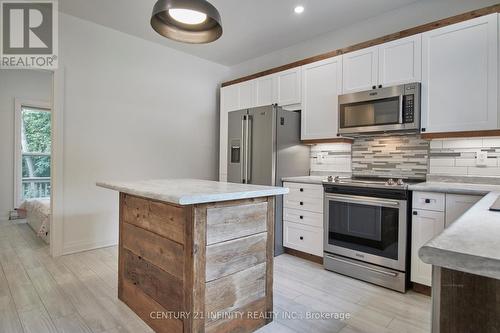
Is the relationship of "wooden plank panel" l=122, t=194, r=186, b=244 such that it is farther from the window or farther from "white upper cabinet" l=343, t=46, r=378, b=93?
the window

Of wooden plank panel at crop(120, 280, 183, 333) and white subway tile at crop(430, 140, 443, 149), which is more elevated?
white subway tile at crop(430, 140, 443, 149)

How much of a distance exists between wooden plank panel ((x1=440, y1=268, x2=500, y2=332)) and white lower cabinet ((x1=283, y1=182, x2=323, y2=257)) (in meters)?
2.26

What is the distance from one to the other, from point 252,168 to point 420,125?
1.85 meters

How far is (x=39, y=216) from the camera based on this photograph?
3.92 meters

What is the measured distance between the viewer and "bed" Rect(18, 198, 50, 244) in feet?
12.1

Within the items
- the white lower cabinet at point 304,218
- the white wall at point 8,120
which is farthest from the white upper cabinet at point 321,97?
the white wall at point 8,120

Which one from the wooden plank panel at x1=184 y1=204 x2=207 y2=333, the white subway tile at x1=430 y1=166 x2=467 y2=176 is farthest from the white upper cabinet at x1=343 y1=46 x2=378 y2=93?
the wooden plank panel at x1=184 y1=204 x2=207 y2=333

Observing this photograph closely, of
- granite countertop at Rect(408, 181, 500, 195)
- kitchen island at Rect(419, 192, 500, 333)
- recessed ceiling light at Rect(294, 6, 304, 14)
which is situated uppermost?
recessed ceiling light at Rect(294, 6, 304, 14)

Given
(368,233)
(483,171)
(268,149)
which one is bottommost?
(368,233)

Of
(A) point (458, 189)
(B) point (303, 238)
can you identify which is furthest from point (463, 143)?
(B) point (303, 238)

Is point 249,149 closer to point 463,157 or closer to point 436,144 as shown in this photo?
point 436,144

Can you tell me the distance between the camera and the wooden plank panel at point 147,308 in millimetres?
1671

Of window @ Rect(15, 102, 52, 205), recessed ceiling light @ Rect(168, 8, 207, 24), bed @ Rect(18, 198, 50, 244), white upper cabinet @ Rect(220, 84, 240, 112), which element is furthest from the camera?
window @ Rect(15, 102, 52, 205)

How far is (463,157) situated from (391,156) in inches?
24.9
